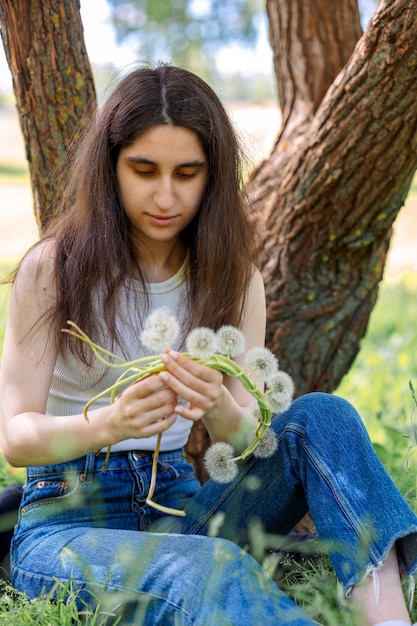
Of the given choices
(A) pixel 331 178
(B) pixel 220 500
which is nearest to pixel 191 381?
(B) pixel 220 500

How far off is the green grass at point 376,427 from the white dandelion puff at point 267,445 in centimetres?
23

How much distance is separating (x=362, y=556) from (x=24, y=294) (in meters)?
0.91

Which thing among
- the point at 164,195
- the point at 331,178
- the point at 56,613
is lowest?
the point at 56,613

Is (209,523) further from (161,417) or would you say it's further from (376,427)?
(376,427)

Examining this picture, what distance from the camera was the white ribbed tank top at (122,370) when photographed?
2.00 metres

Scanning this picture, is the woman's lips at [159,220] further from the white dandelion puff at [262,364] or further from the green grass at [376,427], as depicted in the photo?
the green grass at [376,427]

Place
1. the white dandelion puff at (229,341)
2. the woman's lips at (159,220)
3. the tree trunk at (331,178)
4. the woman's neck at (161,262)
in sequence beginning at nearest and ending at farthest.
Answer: the white dandelion puff at (229,341), the woman's lips at (159,220), the woman's neck at (161,262), the tree trunk at (331,178)

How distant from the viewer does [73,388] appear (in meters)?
2.04

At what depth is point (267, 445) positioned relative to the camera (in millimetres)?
1844

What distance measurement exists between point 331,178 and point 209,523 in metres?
1.07

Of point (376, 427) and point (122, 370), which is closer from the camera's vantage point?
point (122, 370)

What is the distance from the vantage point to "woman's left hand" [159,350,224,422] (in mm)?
1561

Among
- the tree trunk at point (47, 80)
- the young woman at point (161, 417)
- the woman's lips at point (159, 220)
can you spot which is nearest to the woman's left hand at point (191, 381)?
the young woman at point (161, 417)

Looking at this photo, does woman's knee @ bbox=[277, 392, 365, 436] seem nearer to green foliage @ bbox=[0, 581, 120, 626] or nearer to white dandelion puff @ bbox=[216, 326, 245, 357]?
white dandelion puff @ bbox=[216, 326, 245, 357]
